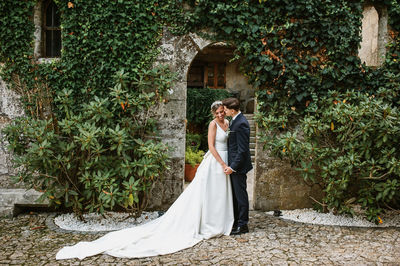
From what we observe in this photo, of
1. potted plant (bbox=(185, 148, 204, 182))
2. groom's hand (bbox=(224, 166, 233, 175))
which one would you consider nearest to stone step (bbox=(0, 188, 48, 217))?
groom's hand (bbox=(224, 166, 233, 175))

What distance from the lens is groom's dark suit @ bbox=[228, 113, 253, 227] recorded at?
4.51m

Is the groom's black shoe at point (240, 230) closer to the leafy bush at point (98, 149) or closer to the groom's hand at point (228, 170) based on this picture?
the groom's hand at point (228, 170)

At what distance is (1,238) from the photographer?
4445 millimetres

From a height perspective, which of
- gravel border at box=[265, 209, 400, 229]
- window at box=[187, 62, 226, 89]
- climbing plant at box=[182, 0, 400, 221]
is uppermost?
window at box=[187, 62, 226, 89]

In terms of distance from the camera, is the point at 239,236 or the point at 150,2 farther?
the point at 150,2

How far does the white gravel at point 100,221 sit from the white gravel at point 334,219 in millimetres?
2223

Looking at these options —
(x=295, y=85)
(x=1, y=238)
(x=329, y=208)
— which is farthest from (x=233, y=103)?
(x=1, y=238)

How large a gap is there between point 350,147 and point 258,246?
2.13 meters

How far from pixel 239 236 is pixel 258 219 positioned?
0.93 m

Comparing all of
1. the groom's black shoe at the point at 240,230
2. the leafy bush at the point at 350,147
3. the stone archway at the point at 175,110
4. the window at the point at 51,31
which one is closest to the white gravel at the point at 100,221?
the stone archway at the point at 175,110

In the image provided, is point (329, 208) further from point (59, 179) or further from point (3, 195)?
point (3, 195)

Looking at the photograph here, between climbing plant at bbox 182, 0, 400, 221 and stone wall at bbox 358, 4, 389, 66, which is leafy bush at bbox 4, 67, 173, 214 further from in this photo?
stone wall at bbox 358, 4, 389, 66

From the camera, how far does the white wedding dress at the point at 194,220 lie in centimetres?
412

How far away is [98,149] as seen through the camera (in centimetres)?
472
